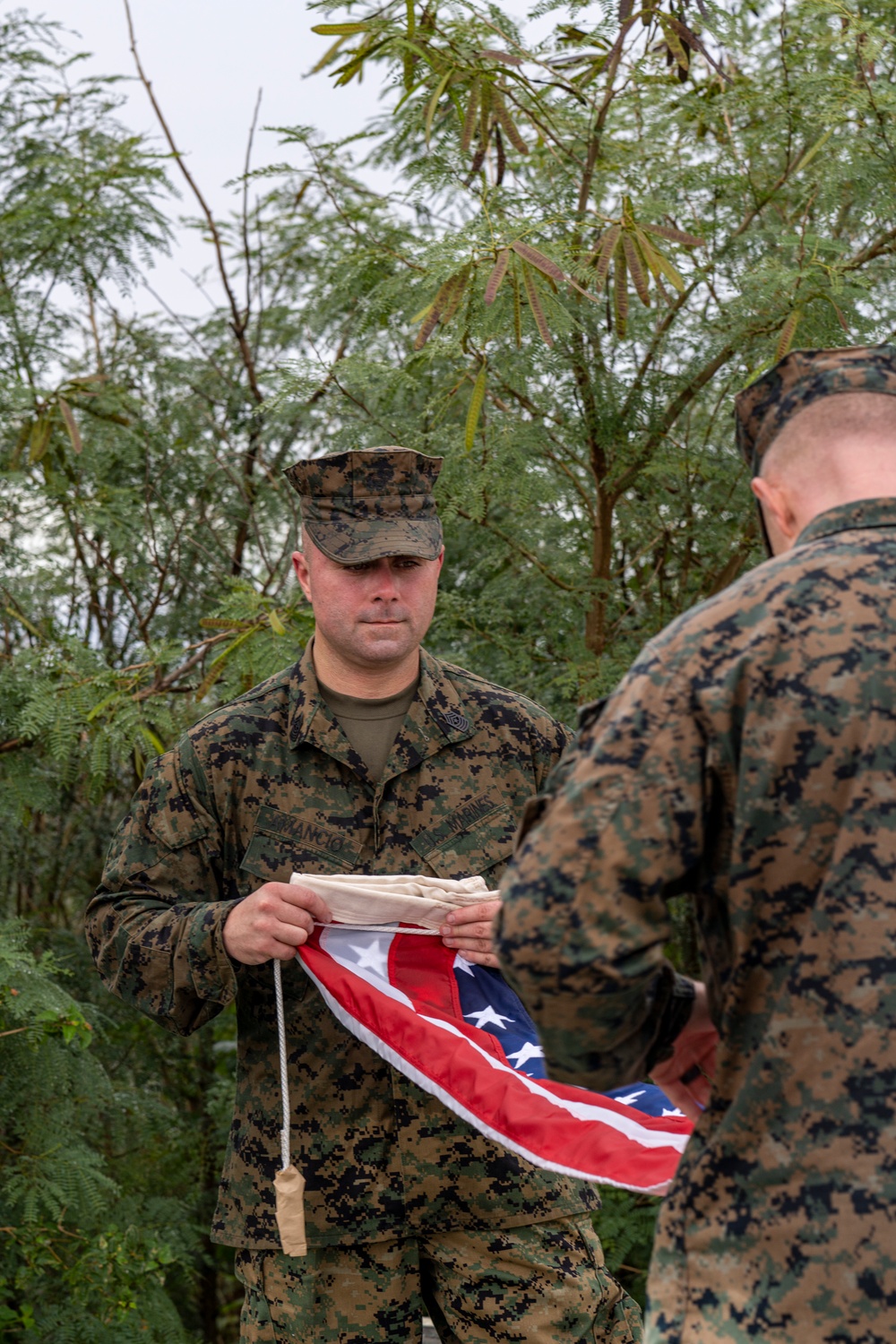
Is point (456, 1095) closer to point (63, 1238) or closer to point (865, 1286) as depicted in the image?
point (865, 1286)

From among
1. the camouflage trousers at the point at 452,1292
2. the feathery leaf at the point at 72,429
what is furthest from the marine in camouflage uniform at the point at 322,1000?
the feathery leaf at the point at 72,429

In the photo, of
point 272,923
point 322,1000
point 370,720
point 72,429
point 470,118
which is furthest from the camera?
point 72,429

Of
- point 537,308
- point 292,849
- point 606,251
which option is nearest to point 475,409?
point 537,308

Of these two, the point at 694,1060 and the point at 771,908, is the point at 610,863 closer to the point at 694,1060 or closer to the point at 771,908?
Answer: the point at 771,908

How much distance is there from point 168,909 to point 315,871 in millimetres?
318

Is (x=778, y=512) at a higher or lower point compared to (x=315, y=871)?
higher

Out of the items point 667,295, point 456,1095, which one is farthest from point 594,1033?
point 667,295

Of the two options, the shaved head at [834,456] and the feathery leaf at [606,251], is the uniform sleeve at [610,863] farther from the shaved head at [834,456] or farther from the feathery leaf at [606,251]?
the feathery leaf at [606,251]

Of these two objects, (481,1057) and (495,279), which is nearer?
(481,1057)

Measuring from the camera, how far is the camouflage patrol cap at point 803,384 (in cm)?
167

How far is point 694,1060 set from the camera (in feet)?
5.74

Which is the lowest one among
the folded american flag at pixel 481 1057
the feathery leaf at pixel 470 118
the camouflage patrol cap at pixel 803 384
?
the folded american flag at pixel 481 1057

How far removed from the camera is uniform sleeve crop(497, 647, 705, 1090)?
1.49m

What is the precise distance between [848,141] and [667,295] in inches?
27.9
